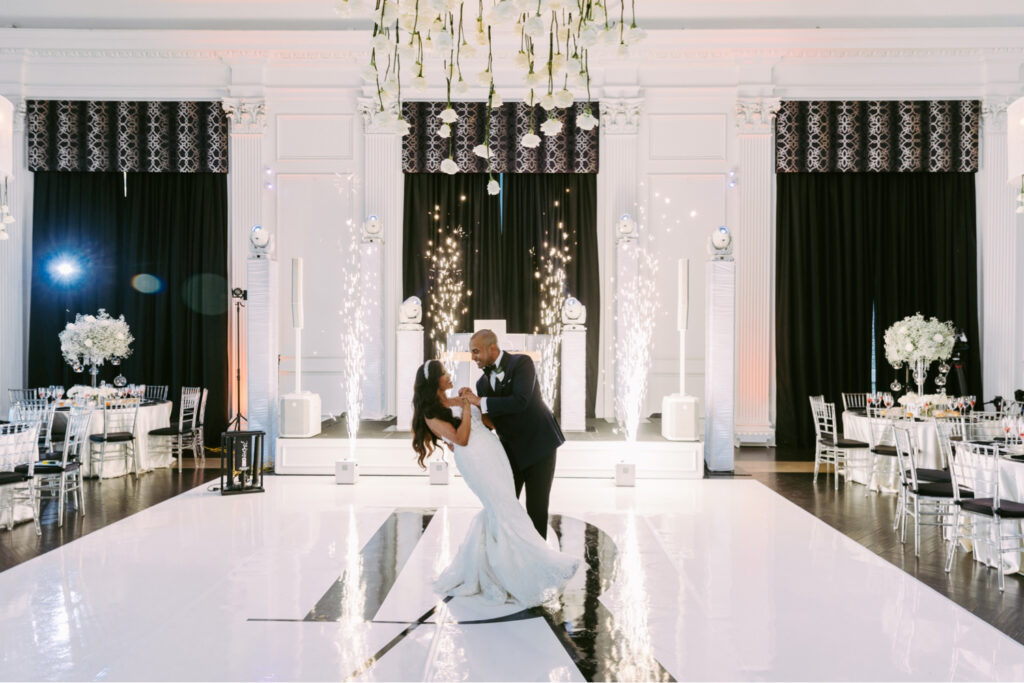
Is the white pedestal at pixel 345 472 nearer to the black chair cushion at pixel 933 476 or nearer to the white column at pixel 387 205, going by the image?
the white column at pixel 387 205

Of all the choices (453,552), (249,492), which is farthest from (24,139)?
(453,552)

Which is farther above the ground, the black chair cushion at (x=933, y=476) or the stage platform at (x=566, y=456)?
the black chair cushion at (x=933, y=476)

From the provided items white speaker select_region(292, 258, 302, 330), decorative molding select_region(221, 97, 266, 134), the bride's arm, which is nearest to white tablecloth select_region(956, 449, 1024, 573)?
the bride's arm

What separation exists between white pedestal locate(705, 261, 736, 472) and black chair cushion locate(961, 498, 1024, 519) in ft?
11.1

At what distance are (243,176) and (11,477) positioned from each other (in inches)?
234

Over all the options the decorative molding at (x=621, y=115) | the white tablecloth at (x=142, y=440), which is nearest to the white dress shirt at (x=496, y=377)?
the white tablecloth at (x=142, y=440)

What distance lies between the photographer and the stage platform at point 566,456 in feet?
24.9

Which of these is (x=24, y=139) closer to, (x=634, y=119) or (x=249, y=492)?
(x=249, y=492)

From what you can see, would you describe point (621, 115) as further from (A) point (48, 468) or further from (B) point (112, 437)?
(A) point (48, 468)

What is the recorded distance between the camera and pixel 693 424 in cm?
775

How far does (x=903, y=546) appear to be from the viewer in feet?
17.2

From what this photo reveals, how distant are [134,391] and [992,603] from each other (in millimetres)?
8651

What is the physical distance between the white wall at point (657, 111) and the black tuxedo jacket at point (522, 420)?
618 cm

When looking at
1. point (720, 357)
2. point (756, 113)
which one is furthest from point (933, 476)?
point (756, 113)
